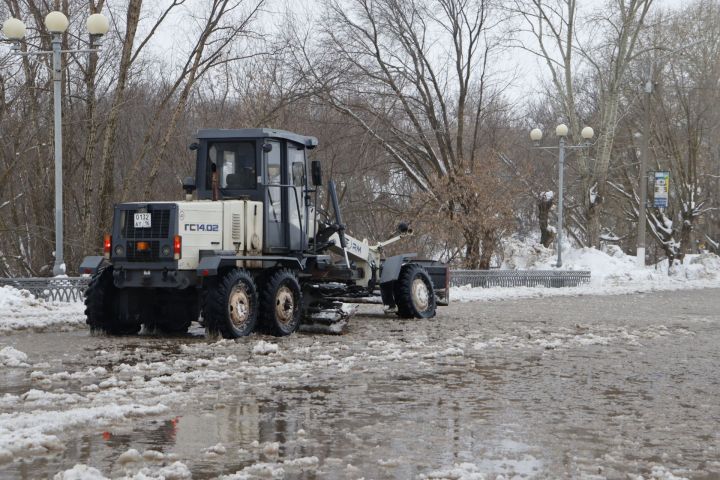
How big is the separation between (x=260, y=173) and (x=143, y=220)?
2037 mm

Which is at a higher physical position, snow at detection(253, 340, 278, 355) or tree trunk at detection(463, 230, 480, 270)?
tree trunk at detection(463, 230, 480, 270)

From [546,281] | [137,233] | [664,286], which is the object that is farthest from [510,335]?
[664,286]

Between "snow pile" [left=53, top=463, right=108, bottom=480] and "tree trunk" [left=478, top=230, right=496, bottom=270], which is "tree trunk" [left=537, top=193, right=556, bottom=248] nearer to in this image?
"tree trunk" [left=478, top=230, right=496, bottom=270]

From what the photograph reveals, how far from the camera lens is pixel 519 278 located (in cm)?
3341

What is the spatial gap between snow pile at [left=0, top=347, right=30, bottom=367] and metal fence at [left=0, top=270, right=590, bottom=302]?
7941mm

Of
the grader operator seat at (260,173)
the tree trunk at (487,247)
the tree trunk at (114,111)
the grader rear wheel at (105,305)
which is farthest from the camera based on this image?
the tree trunk at (487,247)

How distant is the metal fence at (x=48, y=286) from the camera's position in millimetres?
20141

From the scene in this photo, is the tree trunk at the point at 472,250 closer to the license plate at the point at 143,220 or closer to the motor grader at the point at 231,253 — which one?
the motor grader at the point at 231,253

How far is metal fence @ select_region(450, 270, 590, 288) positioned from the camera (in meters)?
31.3

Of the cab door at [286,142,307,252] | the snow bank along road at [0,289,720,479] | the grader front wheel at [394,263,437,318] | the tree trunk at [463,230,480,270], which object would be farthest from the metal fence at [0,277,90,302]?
the tree trunk at [463,230,480,270]

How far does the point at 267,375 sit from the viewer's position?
10992 millimetres

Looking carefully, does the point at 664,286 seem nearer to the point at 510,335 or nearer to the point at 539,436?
the point at 510,335

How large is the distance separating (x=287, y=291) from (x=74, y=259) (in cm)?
1382

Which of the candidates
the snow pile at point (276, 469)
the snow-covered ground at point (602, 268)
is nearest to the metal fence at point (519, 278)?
the snow-covered ground at point (602, 268)
